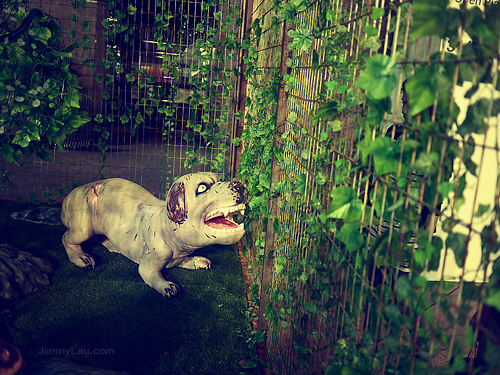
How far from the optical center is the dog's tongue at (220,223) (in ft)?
9.37

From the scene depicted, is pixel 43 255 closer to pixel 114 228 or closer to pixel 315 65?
pixel 114 228

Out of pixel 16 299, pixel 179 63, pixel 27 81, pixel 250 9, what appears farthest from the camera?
pixel 179 63

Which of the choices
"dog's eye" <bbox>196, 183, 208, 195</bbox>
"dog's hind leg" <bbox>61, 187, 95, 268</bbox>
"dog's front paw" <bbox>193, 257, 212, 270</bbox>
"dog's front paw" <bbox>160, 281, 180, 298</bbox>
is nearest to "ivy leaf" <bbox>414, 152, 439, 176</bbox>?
"dog's eye" <bbox>196, 183, 208, 195</bbox>

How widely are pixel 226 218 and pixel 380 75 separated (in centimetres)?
231

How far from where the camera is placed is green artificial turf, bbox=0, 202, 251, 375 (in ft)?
7.57

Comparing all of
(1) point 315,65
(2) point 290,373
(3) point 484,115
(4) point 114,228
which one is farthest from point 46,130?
(3) point 484,115

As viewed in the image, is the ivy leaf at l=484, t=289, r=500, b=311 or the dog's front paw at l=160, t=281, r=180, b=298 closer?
the ivy leaf at l=484, t=289, r=500, b=311

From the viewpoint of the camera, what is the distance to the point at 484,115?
2.08 ft

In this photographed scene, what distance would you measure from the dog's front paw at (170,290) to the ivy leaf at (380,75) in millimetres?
2479

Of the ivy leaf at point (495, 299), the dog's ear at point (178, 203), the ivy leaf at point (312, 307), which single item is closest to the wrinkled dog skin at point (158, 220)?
the dog's ear at point (178, 203)

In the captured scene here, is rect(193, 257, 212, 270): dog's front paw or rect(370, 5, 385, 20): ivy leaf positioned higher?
rect(370, 5, 385, 20): ivy leaf

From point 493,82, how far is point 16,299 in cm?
303

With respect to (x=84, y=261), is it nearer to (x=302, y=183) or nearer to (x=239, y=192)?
(x=239, y=192)

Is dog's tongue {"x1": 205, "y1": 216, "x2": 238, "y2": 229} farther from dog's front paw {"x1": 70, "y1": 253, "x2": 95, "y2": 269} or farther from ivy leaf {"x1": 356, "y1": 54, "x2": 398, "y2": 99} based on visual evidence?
ivy leaf {"x1": 356, "y1": 54, "x2": 398, "y2": 99}
